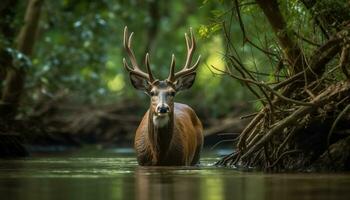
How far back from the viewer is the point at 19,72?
55.9 feet

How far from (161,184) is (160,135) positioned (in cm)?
413

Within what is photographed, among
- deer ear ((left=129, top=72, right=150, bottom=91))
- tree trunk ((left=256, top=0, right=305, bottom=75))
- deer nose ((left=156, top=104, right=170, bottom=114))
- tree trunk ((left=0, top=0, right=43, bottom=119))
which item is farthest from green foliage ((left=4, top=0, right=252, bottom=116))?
tree trunk ((left=256, top=0, right=305, bottom=75))

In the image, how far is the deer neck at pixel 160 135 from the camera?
12.7 m

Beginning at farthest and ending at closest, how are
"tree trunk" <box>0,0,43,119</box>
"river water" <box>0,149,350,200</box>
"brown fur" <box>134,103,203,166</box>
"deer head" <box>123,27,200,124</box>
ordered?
1. "tree trunk" <box>0,0,43,119</box>
2. "brown fur" <box>134,103,203,166</box>
3. "deer head" <box>123,27,200,124</box>
4. "river water" <box>0,149,350,200</box>

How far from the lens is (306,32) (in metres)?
11.0

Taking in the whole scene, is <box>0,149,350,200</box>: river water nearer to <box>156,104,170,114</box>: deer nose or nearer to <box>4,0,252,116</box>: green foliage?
<box>156,104,170,114</box>: deer nose

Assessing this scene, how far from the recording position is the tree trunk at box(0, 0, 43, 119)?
16594 millimetres

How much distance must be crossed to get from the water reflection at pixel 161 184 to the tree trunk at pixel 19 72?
5.11 meters

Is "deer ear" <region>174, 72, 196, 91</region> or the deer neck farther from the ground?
"deer ear" <region>174, 72, 196, 91</region>

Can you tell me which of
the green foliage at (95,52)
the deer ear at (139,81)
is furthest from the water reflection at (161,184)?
the green foliage at (95,52)

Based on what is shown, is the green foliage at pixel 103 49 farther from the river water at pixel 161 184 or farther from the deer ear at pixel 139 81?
the river water at pixel 161 184

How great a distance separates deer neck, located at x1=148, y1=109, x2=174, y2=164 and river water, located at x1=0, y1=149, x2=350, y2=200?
1193 millimetres

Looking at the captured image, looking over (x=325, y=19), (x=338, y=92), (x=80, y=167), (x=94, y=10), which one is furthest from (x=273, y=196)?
(x=94, y=10)

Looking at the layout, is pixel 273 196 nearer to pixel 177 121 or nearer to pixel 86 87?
pixel 177 121
